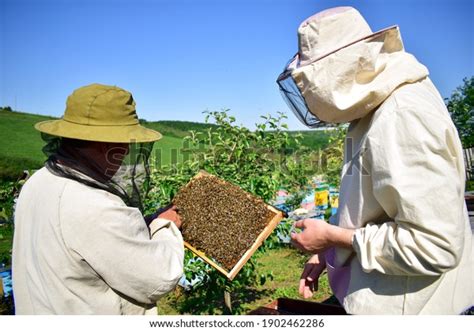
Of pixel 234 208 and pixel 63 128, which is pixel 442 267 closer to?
pixel 234 208

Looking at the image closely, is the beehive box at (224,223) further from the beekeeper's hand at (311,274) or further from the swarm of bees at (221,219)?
the beekeeper's hand at (311,274)

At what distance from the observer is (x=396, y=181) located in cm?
142

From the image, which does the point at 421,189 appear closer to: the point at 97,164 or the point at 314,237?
the point at 314,237

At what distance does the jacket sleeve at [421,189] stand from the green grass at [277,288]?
388 centimetres

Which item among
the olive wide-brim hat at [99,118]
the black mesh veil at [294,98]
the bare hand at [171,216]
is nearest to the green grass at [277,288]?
the bare hand at [171,216]

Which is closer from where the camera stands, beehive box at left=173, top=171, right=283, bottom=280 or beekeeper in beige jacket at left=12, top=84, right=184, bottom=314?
beekeeper in beige jacket at left=12, top=84, right=184, bottom=314

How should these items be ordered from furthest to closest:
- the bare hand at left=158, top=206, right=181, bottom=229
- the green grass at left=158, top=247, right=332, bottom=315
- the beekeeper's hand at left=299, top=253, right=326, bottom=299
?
the green grass at left=158, top=247, right=332, bottom=315 < the bare hand at left=158, top=206, right=181, bottom=229 < the beekeeper's hand at left=299, top=253, right=326, bottom=299

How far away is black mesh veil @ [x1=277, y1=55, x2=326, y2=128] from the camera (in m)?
1.75

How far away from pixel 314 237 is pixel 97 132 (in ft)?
3.43

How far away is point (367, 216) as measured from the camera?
5.31 ft

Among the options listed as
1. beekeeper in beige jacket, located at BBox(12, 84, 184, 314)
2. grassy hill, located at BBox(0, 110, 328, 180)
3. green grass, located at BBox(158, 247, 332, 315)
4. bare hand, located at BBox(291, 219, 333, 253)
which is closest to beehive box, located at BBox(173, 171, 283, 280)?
beekeeper in beige jacket, located at BBox(12, 84, 184, 314)

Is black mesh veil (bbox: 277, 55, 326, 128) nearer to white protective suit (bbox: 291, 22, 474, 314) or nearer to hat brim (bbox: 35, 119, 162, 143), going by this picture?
white protective suit (bbox: 291, 22, 474, 314)

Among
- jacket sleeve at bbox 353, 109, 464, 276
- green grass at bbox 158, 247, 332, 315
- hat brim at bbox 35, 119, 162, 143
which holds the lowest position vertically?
green grass at bbox 158, 247, 332, 315

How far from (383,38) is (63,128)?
138 cm
